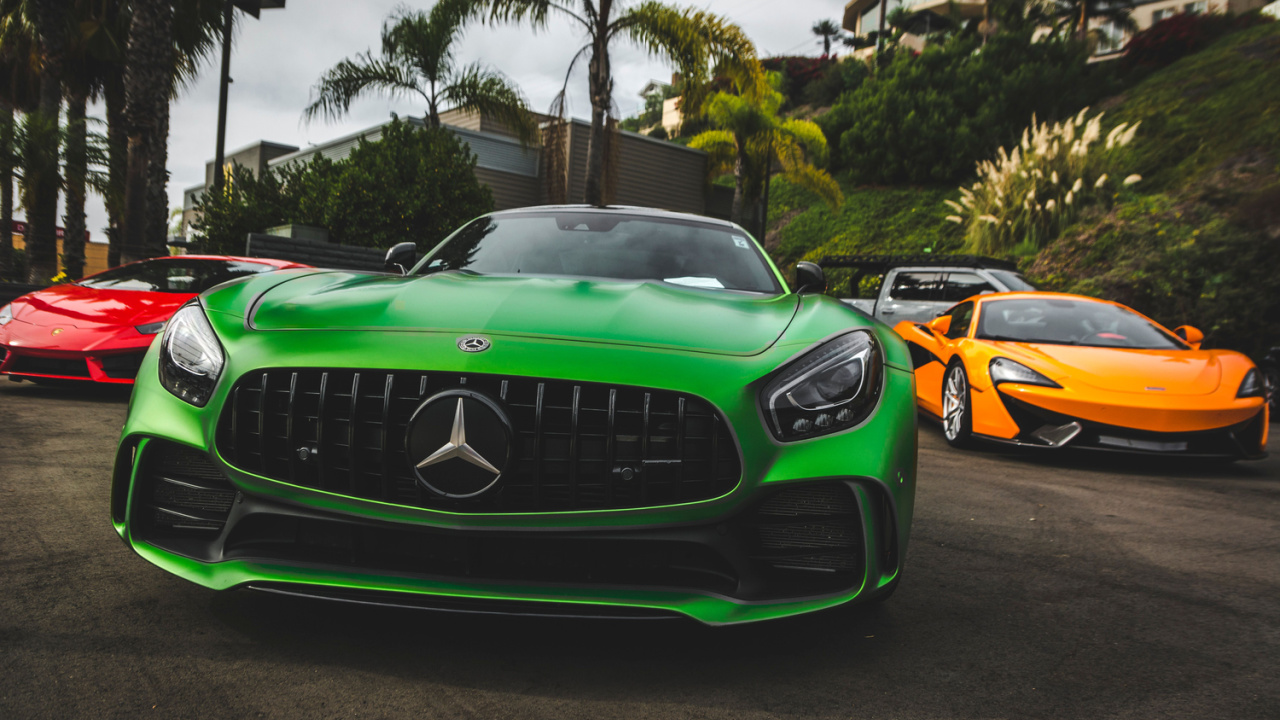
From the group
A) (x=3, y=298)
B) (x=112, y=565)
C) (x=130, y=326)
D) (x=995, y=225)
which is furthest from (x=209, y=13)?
(x=112, y=565)

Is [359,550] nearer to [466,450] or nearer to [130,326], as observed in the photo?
[466,450]

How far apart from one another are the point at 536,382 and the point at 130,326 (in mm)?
5847

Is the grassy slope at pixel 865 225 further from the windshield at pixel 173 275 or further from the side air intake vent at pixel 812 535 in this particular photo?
the side air intake vent at pixel 812 535

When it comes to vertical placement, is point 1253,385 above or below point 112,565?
above

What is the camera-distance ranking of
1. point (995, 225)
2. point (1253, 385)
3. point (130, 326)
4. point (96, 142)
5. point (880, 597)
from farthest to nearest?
point (995, 225)
point (96, 142)
point (130, 326)
point (1253, 385)
point (880, 597)

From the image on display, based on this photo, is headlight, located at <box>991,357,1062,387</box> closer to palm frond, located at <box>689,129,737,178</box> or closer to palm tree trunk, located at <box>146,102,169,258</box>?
palm tree trunk, located at <box>146,102,169,258</box>

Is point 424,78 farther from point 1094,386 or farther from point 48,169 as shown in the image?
point 1094,386

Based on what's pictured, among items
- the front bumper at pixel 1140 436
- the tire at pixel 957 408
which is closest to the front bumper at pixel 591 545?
the front bumper at pixel 1140 436

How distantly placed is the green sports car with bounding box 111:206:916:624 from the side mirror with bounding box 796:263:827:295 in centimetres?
129

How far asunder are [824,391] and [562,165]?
66.7ft

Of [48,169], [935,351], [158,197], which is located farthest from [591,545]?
[48,169]

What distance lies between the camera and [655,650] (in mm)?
2201

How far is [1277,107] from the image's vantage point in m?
23.1

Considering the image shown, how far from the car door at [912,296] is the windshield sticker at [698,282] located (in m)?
7.20
